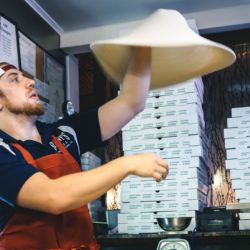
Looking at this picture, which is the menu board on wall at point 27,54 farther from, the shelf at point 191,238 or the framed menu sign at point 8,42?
the shelf at point 191,238

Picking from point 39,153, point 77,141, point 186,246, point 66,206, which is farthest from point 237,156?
point 66,206

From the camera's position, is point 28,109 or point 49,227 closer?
point 49,227

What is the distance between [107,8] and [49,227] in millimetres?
1984

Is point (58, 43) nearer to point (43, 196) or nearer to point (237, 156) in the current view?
point (237, 156)

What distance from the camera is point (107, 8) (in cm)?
334

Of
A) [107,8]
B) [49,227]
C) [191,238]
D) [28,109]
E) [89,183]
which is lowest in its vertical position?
[191,238]

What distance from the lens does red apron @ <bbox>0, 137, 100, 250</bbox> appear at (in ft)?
5.76

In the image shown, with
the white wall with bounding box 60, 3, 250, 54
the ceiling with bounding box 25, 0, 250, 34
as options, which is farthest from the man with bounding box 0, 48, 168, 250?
the white wall with bounding box 60, 3, 250, 54

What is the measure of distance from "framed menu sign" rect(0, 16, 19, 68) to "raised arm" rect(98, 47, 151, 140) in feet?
3.39

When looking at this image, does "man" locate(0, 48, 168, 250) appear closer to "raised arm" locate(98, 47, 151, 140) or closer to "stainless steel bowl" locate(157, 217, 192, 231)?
"raised arm" locate(98, 47, 151, 140)

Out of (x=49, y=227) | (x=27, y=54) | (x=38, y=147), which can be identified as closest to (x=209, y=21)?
(x=27, y=54)

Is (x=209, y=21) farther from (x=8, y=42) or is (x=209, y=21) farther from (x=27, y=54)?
(x=8, y=42)

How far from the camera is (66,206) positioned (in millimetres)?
1521

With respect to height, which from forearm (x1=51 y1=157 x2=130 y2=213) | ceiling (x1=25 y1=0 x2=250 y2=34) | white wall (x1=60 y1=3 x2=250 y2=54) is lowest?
forearm (x1=51 y1=157 x2=130 y2=213)
